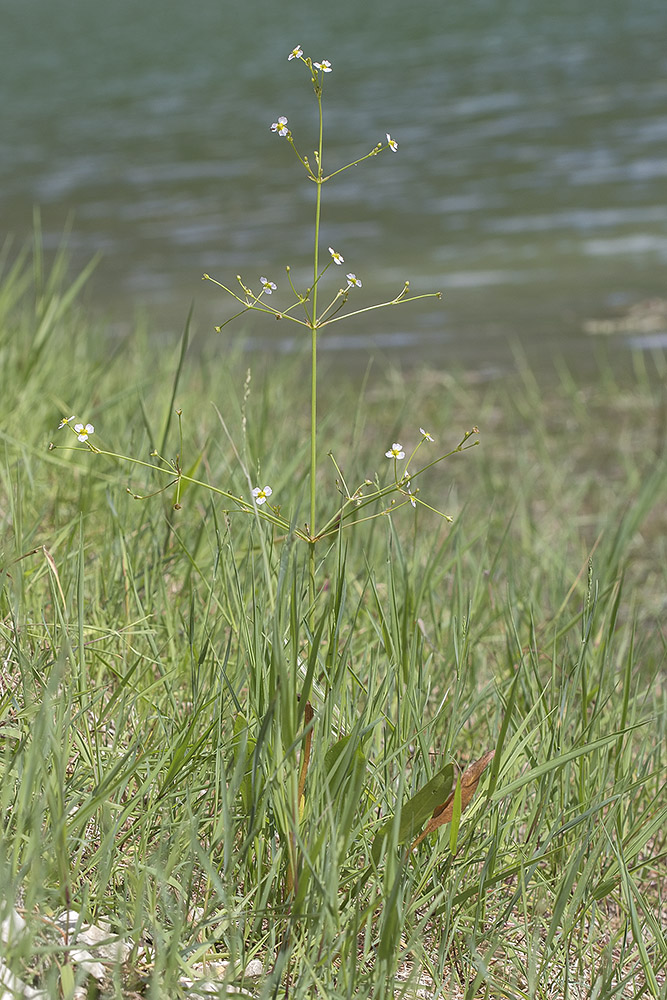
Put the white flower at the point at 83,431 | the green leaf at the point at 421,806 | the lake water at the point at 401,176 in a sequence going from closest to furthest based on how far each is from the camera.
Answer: the green leaf at the point at 421,806 < the white flower at the point at 83,431 < the lake water at the point at 401,176

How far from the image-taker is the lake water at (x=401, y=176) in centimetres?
795

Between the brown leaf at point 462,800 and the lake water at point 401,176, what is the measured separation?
4.60 m

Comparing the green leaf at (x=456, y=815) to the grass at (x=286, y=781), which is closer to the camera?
the grass at (x=286, y=781)

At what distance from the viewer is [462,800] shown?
1.55m

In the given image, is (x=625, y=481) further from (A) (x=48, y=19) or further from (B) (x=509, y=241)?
(A) (x=48, y=19)

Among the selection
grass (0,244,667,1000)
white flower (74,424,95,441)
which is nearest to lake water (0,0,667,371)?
grass (0,244,667,1000)

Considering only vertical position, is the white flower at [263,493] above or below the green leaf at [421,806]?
above

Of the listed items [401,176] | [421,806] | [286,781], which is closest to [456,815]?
[421,806]

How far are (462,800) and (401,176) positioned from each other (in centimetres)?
1067

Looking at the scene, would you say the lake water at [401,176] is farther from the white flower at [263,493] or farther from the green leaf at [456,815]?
the green leaf at [456,815]

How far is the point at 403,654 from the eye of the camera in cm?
183

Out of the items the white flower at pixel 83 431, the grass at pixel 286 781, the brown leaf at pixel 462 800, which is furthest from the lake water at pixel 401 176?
the brown leaf at pixel 462 800

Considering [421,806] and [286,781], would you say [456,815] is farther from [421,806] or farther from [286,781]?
[286,781]

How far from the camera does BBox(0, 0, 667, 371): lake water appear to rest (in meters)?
7.95
